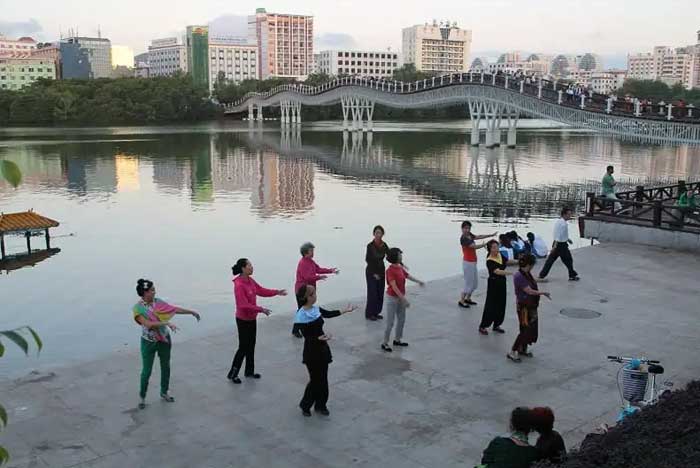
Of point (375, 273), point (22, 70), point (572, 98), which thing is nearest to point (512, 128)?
point (572, 98)

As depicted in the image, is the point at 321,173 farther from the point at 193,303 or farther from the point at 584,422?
the point at 584,422

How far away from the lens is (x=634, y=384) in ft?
22.7

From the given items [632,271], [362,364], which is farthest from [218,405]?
[632,271]

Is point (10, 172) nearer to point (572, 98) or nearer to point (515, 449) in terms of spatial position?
point (515, 449)

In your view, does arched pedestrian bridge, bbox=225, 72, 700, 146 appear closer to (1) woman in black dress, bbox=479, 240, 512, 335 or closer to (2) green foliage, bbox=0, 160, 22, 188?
(1) woman in black dress, bbox=479, 240, 512, 335

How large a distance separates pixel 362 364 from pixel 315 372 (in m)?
1.96

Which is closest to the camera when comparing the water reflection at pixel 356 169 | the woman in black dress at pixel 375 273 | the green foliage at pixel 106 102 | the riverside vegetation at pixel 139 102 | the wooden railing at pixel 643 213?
the woman in black dress at pixel 375 273

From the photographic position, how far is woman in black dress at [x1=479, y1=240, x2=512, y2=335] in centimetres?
1062

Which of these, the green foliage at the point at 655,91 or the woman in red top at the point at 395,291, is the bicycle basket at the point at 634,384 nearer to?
the woman in red top at the point at 395,291

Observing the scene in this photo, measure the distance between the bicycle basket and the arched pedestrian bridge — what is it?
102ft

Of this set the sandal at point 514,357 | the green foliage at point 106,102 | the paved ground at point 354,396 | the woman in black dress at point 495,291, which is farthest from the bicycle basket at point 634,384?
the green foliage at point 106,102

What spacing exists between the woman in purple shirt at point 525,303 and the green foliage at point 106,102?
112 m

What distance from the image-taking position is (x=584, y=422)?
312 inches

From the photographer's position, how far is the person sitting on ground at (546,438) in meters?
5.33
